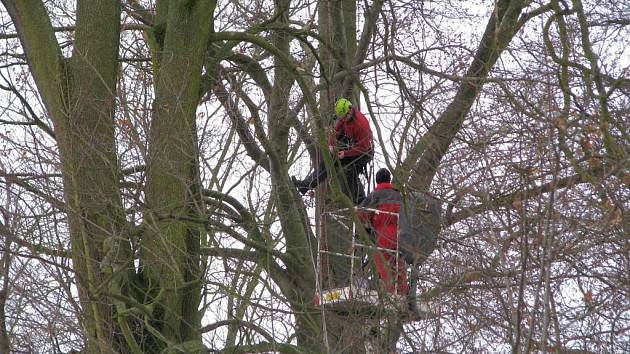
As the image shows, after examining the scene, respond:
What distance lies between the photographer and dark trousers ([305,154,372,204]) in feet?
34.9

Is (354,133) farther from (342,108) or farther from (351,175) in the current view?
(351,175)

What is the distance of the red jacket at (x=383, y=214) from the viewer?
9844 millimetres

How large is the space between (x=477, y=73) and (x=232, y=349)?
3.50m

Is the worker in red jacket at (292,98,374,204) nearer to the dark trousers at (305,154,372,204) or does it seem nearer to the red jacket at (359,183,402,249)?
the dark trousers at (305,154,372,204)

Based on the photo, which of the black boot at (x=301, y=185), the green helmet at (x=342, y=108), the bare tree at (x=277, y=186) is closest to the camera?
the bare tree at (x=277, y=186)

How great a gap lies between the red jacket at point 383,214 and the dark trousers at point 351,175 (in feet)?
1.57

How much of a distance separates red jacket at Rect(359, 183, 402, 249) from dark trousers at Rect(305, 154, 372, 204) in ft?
1.57

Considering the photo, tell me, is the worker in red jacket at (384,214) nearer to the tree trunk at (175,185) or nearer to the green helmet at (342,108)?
the green helmet at (342,108)

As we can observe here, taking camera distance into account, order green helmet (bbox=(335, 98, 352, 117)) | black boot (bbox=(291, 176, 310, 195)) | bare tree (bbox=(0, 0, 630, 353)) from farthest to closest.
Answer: black boot (bbox=(291, 176, 310, 195)), green helmet (bbox=(335, 98, 352, 117)), bare tree (bbox=(0, 0, 630, 353))

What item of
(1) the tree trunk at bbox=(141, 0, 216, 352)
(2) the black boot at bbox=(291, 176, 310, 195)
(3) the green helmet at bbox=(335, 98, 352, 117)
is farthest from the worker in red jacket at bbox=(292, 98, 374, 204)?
(1) the tree trunk at bbox=(141, 0, 216, 352)

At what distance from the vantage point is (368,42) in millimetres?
12438

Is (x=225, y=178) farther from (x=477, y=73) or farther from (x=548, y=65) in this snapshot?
(x=548, y=65)

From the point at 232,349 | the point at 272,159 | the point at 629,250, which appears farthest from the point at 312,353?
the point at 629,250

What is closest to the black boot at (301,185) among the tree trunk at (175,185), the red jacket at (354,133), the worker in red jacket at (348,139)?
the worker in red jacket at (348,139)
